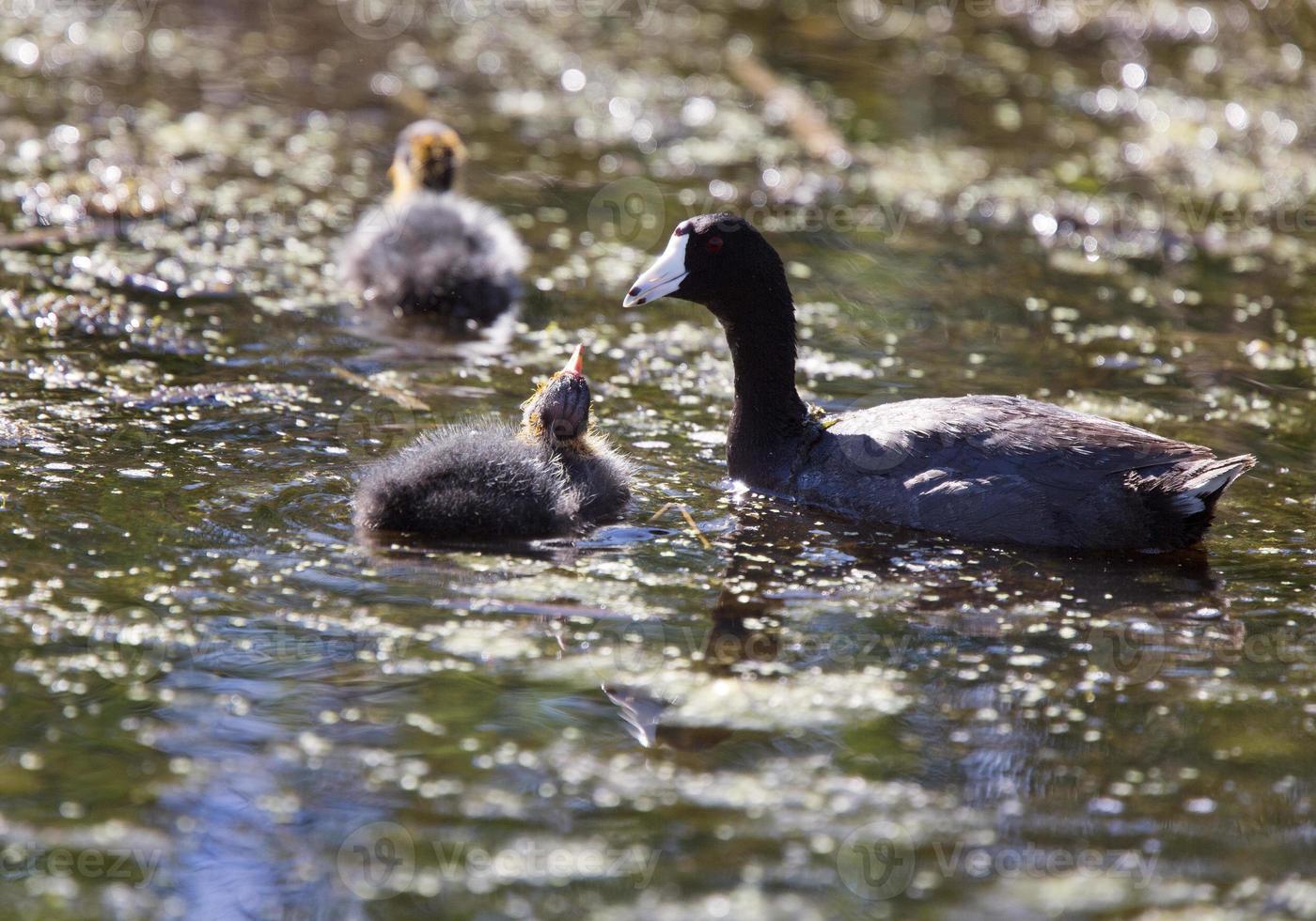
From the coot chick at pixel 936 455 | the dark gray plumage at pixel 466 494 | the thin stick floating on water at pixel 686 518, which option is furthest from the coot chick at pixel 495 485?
the coot chick at pixel 936 455

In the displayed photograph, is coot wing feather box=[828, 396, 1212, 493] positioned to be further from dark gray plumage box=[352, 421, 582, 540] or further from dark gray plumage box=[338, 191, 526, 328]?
dark gray plumage box=[338, 191, 526, 328]

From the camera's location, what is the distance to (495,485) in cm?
517

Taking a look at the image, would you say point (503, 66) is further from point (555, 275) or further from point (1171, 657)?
point (1171, 657)

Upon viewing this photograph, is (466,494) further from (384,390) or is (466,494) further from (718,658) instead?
(384,390)

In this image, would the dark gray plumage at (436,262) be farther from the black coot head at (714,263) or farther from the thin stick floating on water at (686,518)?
the thin stick floating on water at (686,518)

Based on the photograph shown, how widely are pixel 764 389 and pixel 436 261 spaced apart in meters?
2.41

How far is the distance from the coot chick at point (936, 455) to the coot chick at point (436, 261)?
6.43 ft

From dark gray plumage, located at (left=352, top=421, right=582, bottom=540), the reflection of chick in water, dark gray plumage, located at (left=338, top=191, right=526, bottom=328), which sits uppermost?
dark gray plumage, located at (left=338, top=191, right=526, bottom=328)

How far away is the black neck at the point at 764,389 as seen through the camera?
6.00m

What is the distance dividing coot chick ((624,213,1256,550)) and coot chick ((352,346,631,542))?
25.9 inches

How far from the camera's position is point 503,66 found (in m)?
12.5

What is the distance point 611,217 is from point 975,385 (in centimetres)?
304

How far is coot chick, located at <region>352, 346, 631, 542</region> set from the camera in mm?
5086

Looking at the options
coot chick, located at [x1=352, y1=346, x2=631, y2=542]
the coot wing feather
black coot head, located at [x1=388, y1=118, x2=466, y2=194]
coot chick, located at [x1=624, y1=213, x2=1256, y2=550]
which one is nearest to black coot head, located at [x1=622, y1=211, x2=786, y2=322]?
coot chick, located at [x1=624, y1=213, x2=1256, y2=550]
